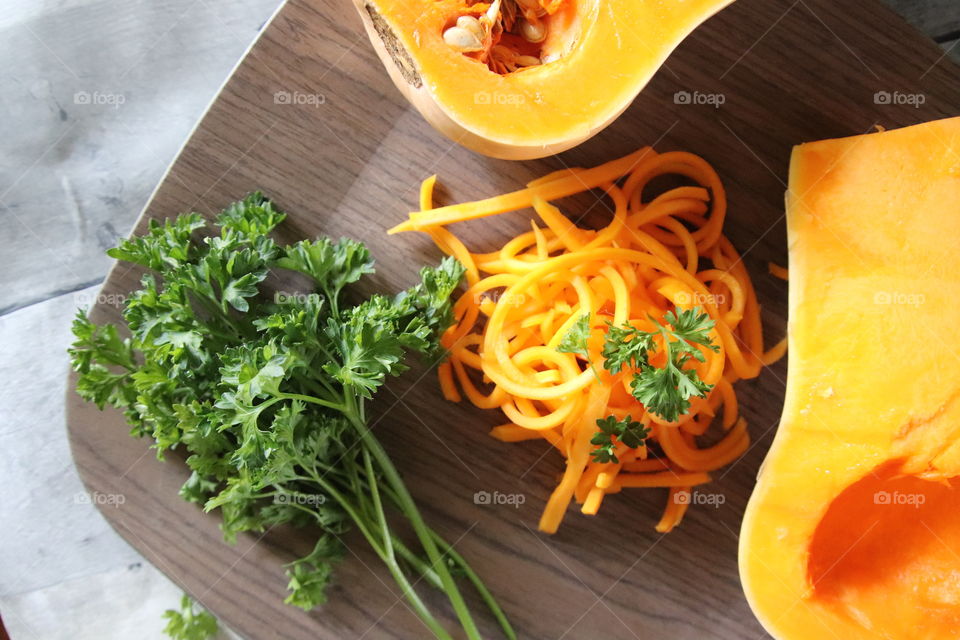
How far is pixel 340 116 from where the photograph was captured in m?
1.68

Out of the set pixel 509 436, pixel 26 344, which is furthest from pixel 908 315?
pixel 26 344

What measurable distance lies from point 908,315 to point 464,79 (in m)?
0.86

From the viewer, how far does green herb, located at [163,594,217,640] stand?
5.98ft

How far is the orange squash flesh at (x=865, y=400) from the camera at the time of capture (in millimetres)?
1331
